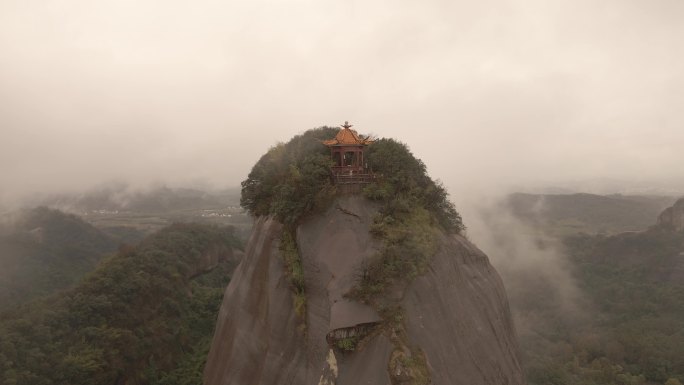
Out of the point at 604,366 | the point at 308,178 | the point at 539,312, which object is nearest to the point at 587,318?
the point at 539,312

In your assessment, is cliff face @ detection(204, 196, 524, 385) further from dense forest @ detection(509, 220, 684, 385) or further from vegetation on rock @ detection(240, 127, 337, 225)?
dense forest @ detection(509, 220, 684, 385)

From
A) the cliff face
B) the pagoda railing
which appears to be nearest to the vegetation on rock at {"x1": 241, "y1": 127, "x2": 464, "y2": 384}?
the pagoda railing

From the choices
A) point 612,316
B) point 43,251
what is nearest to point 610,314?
point 612,316

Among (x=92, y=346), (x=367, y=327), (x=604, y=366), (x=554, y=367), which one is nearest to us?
(x=367, y=327)

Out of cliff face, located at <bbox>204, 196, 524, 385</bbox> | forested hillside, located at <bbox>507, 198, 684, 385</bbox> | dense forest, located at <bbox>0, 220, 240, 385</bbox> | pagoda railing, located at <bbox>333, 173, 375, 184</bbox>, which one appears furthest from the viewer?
forested hillside, located at <bbox>507, 198, 684, 385</bbox>

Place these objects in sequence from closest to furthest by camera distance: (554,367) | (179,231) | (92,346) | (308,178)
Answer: (308,178) → (92,346) → (554,367) → (179,231)

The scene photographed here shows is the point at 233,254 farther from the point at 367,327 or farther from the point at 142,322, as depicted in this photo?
the point at 367,327

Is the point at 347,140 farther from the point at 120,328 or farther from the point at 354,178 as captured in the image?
the point at 120,328
